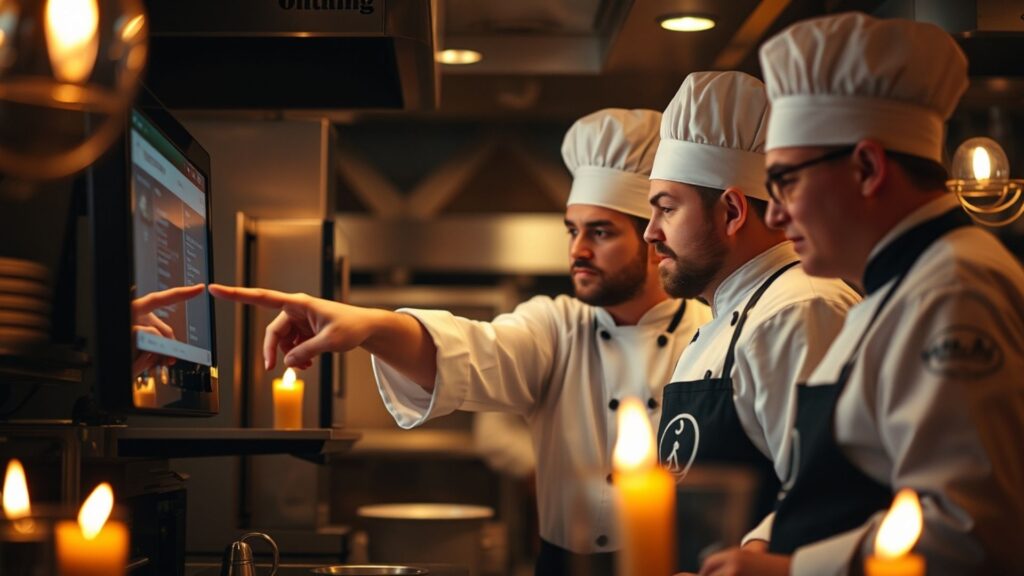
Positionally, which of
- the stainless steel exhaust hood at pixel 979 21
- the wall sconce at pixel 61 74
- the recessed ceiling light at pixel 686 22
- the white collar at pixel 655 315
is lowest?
the white collar at pixel 655 315

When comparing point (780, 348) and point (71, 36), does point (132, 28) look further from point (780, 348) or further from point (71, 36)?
point (780, 348)

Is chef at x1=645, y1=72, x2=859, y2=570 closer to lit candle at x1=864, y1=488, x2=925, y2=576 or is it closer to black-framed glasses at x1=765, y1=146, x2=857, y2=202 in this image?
black-framed glasses at x1=765, y1=146, x2=857, y2=202

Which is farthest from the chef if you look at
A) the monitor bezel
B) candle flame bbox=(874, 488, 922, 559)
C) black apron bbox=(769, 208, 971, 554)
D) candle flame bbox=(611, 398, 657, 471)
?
the monitor bezel

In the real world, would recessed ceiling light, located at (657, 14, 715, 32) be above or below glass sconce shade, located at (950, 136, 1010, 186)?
above

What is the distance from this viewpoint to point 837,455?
4.17 feet

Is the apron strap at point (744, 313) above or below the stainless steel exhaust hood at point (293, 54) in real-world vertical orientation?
below

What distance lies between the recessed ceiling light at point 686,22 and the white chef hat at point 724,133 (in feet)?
2.40

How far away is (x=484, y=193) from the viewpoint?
505cm

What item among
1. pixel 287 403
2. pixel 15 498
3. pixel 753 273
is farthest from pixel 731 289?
pixel 15 498

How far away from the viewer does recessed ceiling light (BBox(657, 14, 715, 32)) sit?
9.13 ft

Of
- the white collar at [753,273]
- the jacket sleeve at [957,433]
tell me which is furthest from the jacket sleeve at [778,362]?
the jacket sleeve at [957,433]

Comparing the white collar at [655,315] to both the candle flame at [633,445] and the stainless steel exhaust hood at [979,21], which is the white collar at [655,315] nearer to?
the stainless steel exhaust hood at [979,21]

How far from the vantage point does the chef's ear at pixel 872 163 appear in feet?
4.28

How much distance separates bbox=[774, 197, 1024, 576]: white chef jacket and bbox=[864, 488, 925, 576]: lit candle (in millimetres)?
181
